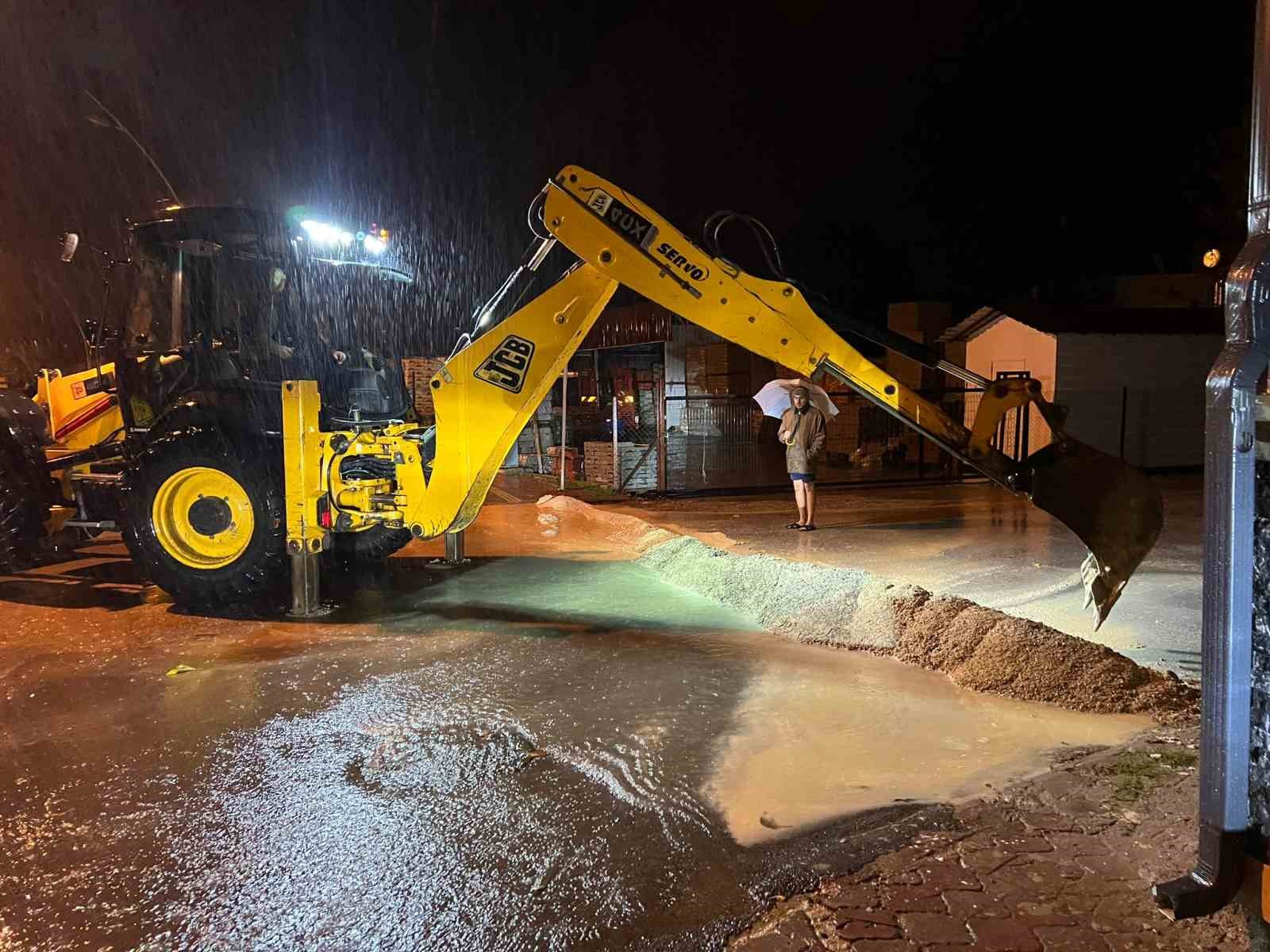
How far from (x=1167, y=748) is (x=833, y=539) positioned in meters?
6.25

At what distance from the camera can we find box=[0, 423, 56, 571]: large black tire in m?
8.04

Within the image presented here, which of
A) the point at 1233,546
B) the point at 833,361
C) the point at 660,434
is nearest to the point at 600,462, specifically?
the point at 660,434

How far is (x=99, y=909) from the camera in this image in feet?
10.5

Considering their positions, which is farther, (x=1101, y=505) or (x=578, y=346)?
(x=578, y=346)

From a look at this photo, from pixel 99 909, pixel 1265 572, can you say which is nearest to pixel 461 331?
pixel 99 909

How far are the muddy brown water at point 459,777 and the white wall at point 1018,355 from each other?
14.6m

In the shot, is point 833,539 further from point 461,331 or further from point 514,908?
point 514,908

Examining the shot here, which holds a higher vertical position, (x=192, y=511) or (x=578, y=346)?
(x=578, y=346)

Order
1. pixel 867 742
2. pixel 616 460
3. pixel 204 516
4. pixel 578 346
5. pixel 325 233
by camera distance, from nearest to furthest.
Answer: pixel 867 742 → pixel 578 346 → pixel 204 516 → pixel 325 233 → pixel 616 460

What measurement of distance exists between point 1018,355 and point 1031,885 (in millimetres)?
19255

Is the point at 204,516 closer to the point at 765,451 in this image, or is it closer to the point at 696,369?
the point at 765,451

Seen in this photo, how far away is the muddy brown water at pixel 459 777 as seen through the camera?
3.19m

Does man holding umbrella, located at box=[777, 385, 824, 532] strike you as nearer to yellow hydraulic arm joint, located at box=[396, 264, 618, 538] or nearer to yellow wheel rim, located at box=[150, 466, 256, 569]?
yellow hydraulic arm joint, located at box=[396, 264, 618, 538]

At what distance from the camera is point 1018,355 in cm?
2055
